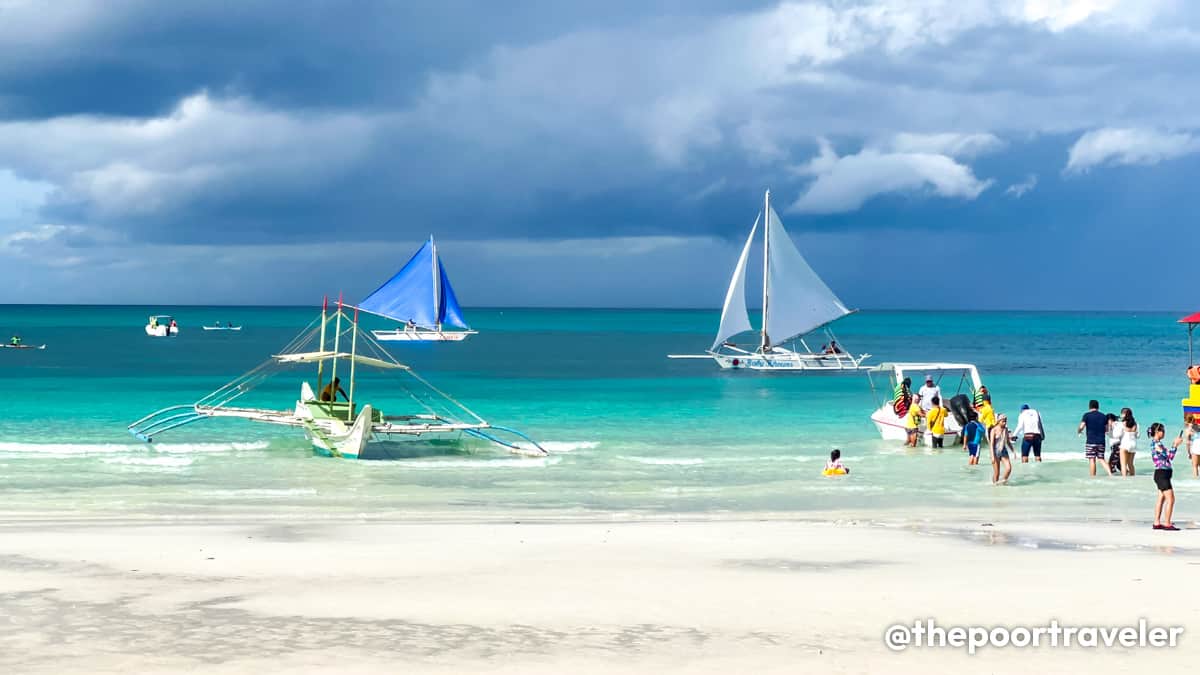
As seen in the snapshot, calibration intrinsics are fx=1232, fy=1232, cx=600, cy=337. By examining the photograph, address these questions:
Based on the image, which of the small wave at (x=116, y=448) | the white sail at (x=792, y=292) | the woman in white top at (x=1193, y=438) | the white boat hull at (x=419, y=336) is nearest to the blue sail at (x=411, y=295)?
the white boat hull at (x=419, y=336)

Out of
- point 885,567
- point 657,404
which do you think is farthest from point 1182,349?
point 885,567

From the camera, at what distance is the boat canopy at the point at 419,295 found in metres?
104

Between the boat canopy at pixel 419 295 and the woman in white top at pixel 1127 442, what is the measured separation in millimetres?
77366

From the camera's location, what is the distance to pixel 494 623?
12359 mm

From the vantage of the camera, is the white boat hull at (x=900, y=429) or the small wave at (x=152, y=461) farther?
the white boat hull at (x=900, y=429)

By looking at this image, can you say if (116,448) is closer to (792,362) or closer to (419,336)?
(792,362)

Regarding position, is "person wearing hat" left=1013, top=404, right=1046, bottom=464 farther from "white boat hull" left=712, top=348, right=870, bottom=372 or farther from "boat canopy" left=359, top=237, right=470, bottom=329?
"boat canopy" left=359, top=237, right=470, bottom=329

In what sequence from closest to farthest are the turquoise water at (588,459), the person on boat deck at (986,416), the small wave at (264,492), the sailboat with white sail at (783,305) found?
the turquoise water at (588,459), the small wave at (264,492), the person on boat deck at (986,416), the sailboat with white sail at (783,305)

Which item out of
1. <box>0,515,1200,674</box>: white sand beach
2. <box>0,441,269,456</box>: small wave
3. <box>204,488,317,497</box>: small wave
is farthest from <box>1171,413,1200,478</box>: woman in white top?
<box>0,441,269,456</box>: small wave

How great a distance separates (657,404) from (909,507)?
30936 millimetres

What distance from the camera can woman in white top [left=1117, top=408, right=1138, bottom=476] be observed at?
27125 mm

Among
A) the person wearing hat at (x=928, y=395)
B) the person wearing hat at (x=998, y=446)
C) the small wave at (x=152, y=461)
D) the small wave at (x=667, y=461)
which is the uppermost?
the person wearing hat at (x=928, y=395)

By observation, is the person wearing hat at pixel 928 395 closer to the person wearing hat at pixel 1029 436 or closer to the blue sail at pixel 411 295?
the person wearing hat at pixel 1029 436

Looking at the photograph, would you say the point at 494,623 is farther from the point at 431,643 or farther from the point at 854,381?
the point at 854,381
